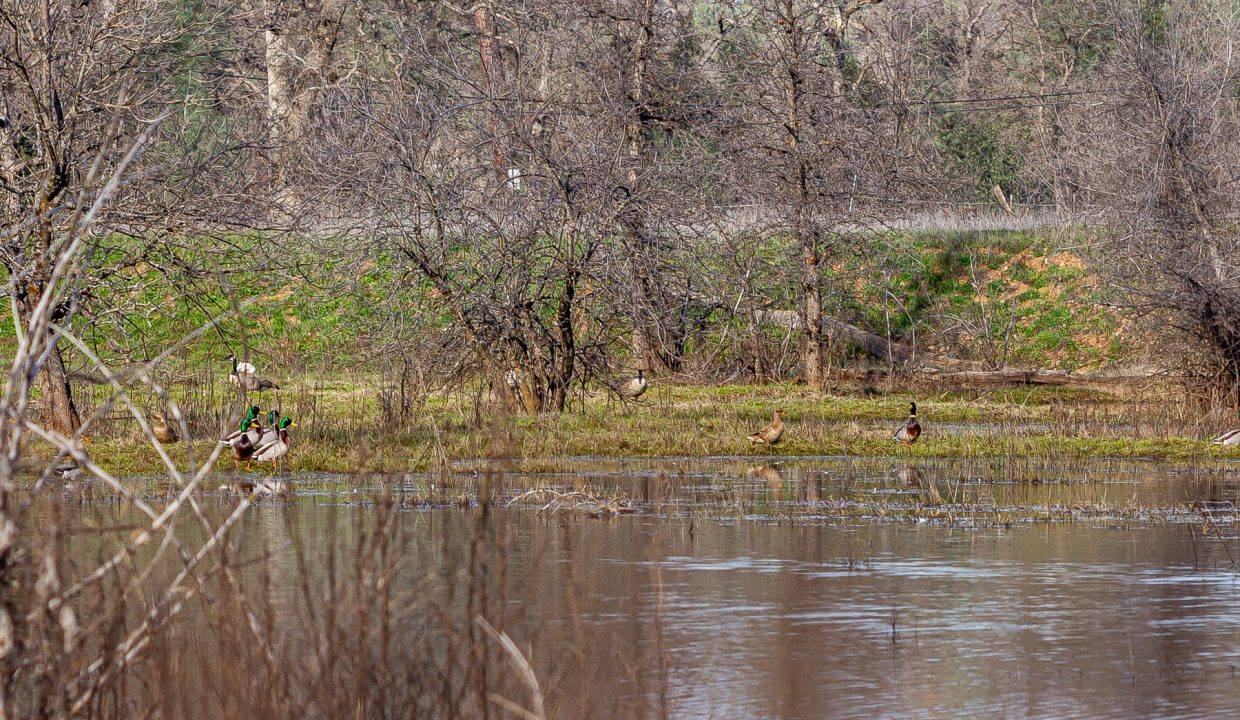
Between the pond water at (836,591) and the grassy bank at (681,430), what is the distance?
1.72 m

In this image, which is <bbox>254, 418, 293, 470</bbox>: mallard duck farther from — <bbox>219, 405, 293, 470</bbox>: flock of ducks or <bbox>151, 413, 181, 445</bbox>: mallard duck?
<bbox>151, 413, 181, 445</bbox>: mallard duck

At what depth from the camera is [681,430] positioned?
69.2ft

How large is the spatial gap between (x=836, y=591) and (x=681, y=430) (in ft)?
32.8

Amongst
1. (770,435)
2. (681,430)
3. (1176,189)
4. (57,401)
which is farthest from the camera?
(1176,189)

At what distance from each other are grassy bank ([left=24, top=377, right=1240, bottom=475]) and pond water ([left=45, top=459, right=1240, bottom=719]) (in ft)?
5.64

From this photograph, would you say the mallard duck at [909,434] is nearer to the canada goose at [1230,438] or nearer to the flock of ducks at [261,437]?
the flock of ducks at [261,437]

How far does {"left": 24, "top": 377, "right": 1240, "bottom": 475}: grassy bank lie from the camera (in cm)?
1795

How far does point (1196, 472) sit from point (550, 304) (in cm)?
903

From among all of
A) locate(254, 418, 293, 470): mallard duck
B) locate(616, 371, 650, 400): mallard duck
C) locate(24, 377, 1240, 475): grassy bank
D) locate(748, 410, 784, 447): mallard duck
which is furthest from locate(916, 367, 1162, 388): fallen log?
locate(254, 418, 293, 470): mallard duck

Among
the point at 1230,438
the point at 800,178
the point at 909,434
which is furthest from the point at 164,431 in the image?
the point at 800,178

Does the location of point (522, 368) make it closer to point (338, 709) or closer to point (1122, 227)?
point (1122, 227)

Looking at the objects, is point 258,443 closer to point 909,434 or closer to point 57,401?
point 57,401

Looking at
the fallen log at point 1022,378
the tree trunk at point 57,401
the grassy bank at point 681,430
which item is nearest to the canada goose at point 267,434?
the grassy bank at point 681,430

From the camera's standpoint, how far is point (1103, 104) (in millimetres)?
27344
